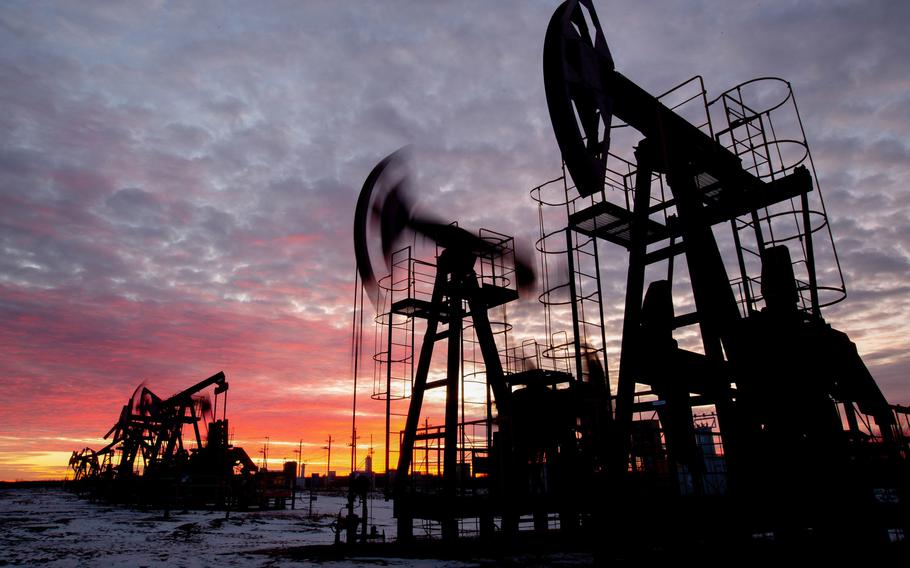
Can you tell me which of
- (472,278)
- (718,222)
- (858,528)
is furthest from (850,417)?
(472,278)

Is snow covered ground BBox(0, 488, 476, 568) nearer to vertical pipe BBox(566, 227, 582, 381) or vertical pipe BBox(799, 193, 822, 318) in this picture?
vertical pipe BBox(566, 227, 582, 381)

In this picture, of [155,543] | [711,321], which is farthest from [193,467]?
[711,321]

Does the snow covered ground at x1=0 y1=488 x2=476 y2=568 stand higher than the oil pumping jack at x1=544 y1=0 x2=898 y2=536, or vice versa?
the oil pumping jack at x1=544 y1=0 x2=898 y2=536

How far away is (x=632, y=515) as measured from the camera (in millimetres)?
7922

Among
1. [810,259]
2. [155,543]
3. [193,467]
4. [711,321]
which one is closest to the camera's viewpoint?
[711,321]

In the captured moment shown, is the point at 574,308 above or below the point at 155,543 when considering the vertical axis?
above

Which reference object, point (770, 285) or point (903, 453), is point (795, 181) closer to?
point (770, 285)

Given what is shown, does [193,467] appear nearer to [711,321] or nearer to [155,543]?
[155,543]

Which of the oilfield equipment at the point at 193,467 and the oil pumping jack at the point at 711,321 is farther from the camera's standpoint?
→ the oilfield equipment at the point at 193,467

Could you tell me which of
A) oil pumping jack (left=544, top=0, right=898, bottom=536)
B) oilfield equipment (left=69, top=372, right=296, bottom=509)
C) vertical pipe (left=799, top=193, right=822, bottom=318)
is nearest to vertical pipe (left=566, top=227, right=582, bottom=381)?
oil pumping jack (left=544, top=0, right=898, bottom=536)

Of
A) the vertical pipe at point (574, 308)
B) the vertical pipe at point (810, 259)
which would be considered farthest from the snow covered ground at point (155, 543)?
the vertical pipe at point (810, 259)

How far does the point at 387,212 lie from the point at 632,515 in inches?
373

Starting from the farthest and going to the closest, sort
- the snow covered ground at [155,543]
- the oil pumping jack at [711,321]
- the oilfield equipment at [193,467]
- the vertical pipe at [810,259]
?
the oilfield equipment at [193,467], the snow covered ground at [155,543], the vertical pipe at [810,259], the oil pumping jack at [711,321]

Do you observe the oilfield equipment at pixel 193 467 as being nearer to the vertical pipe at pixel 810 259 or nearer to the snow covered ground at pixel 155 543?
the snow covered ground at pixel 155 543
